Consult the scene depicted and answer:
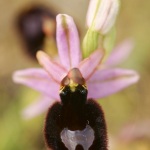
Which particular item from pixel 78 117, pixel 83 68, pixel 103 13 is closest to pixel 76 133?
pixel 78 117

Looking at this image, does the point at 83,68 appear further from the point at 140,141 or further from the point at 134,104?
the point at 134,104

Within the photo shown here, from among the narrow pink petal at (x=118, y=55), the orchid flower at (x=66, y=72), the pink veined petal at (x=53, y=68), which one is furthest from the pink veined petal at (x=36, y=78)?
the narrow pink petal at (x=118, y=55)

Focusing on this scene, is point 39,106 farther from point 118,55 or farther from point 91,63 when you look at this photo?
point 91,63

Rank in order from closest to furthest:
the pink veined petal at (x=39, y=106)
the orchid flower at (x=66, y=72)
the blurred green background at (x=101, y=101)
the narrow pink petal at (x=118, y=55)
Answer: the orchid flower at (x=66, y=72) → the pink veined petal at (x=39, y=106) → the narrow pink petal at (x=118, y=55) → the blurred green background at (x=101, y=101)

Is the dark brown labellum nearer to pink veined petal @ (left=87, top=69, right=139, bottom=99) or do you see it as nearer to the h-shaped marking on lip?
the h-shaped marking on lip

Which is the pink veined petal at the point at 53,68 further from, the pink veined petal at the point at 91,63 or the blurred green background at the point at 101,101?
the blurred green background at the point at 101,101
